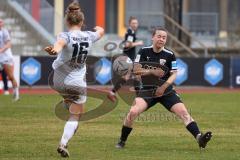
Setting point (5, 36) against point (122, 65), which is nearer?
point (5, 36)

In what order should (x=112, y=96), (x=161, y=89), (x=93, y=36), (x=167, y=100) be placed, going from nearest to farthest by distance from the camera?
(x=93, y=36) < (x=161, y=89) < (x=167, y=100) < (x=112, y=96)

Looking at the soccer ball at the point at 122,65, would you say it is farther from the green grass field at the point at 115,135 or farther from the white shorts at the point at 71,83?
the white shorts at the point at 71,83

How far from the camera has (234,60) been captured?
1142 inches

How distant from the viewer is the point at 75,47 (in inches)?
434

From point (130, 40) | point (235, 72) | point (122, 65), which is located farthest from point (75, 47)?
point (235, 72)

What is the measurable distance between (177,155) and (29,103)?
9.20 m

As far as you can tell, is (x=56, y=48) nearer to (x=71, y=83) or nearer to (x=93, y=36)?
(x=71, y=83)

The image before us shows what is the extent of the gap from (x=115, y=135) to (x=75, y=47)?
3283 millimetres

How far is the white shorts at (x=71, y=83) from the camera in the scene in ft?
36.7

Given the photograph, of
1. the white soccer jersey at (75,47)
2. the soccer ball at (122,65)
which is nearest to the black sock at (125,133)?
the white soccer jersey at (75,47)

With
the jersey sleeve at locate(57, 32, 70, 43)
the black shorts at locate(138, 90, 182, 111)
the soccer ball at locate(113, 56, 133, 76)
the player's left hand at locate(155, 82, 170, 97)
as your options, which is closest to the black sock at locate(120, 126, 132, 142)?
the black shorts at locate(138, 90, 182, 111)

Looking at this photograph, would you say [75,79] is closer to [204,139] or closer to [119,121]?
[204,139]

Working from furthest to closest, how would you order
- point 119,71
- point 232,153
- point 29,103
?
point 119,71 < point 29,103 < point 232,153

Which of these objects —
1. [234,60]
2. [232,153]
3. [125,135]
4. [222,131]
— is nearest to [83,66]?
[125,135]
